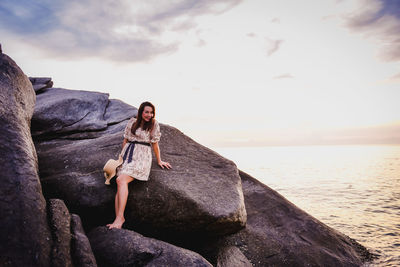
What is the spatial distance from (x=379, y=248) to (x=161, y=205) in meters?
9.72

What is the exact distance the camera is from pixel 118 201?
5.20 m

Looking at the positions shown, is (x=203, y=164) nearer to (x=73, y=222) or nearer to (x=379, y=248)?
(x=73, y=222)

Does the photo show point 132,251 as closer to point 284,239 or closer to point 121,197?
point 121,197

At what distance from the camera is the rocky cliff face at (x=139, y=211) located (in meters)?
3.51

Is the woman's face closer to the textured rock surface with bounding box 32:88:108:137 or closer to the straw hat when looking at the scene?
the straw hat

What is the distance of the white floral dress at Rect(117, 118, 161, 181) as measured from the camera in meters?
5.54

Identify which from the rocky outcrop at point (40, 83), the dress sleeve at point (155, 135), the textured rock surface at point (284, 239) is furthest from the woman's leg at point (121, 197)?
the rocky outcrop at point (40, 83)

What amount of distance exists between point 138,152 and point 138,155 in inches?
3.7

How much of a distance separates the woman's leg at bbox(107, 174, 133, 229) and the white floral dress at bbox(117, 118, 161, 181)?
5.4 inches

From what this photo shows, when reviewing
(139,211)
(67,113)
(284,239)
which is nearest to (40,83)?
(67,113)

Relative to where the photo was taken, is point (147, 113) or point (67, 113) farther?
point (67, 113)

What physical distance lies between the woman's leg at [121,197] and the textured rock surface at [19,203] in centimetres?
157

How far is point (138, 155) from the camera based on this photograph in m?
5.91

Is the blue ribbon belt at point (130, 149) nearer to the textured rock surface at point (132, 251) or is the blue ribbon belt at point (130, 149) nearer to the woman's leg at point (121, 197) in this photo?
the woman's leg at point (121, 197)
